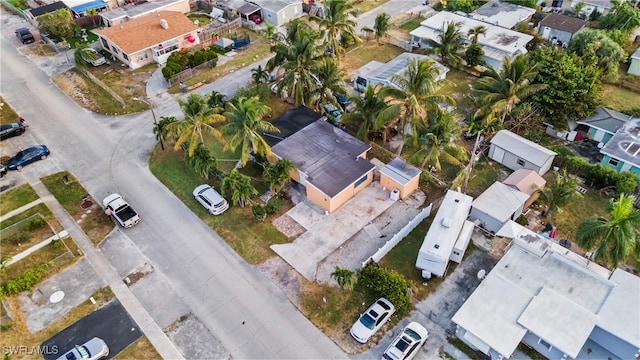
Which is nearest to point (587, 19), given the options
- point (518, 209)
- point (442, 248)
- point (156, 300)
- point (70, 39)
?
point (518, 209)

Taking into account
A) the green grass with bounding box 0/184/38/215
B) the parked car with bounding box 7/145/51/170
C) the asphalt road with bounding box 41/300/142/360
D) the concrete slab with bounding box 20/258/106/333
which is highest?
the parked car with bounding box 7/145/51/170

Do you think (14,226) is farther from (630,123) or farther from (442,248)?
(630,123)

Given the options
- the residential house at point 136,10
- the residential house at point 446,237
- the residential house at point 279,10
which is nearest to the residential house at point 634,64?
the residential house at point 446,237

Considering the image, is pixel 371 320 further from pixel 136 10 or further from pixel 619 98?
pixel 136 10

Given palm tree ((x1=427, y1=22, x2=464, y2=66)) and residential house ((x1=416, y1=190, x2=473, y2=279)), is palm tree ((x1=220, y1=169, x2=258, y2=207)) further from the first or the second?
palm tree ((x1=427, y1=22, x2=464, y2=66))

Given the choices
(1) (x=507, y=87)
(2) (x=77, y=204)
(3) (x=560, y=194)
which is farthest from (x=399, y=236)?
(2) (x=77, y=204)

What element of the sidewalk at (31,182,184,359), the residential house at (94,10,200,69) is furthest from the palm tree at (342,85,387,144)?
the residential house at (94,10,200,69)
